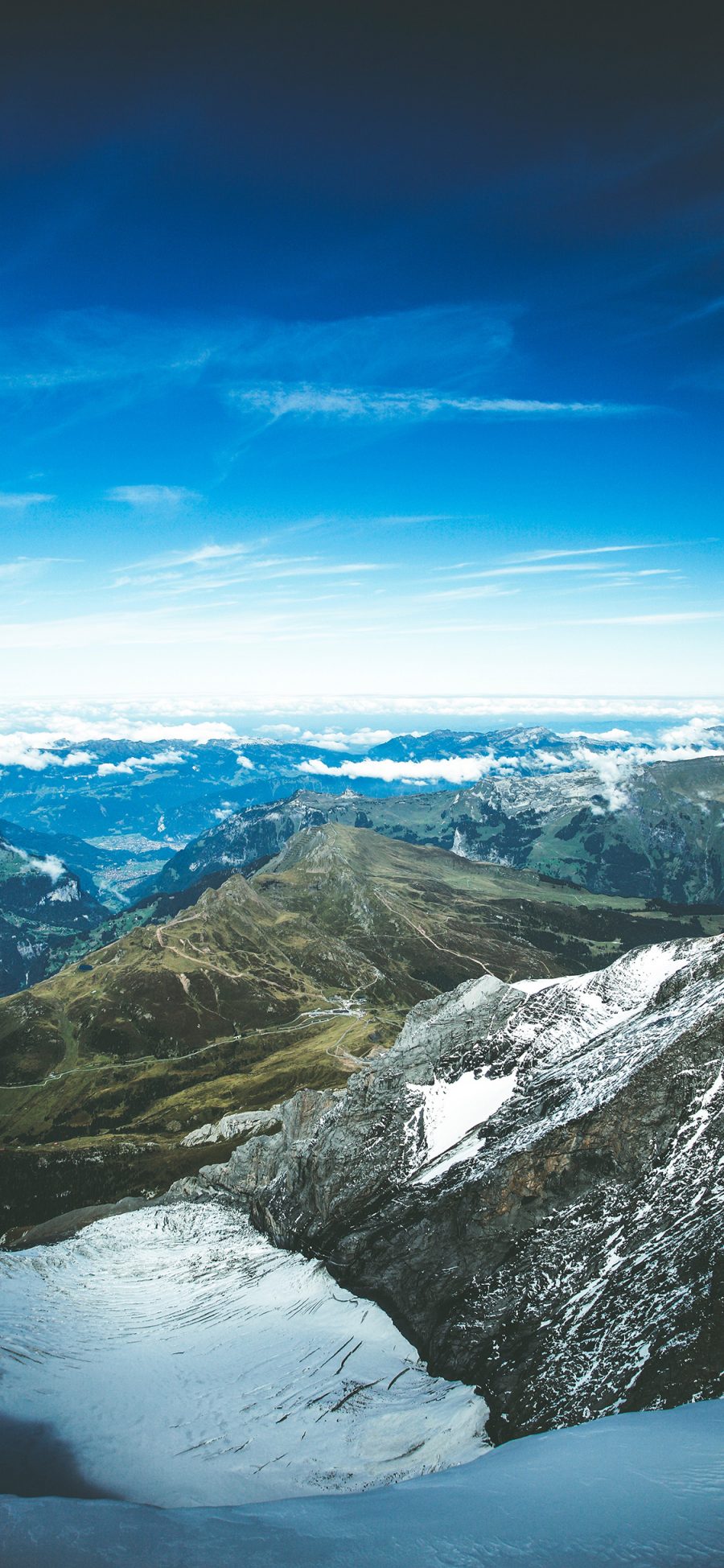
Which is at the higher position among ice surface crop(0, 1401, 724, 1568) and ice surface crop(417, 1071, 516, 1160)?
ice surface crop(0, 1401, 724, 1568)

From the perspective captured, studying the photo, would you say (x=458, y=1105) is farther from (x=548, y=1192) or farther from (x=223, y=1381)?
(x=223, y=1381)

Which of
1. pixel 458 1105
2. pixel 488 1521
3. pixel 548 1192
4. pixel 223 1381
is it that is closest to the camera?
pixel 488 1521

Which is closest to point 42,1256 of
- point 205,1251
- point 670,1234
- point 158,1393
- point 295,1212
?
point 205,1251

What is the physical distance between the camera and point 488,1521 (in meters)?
29.4

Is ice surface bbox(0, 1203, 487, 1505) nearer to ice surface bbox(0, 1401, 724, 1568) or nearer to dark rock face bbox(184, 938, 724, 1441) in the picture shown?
dark rock face bbox(184, 938, 724, 1441)

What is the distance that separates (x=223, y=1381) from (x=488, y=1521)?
40677mm

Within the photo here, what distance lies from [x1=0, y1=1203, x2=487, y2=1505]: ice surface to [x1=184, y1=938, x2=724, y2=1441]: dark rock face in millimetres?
3100

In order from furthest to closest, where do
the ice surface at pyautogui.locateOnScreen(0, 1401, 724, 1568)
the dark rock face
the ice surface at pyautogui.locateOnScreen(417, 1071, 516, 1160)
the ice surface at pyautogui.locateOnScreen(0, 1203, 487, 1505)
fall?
1. the ice surface at pyautogui.locateOnScreen(417, 1071, 516, 1160)
2. the ice surface at pyautogui.locateOnScreen(0, 1203, 487, 1505)
3. the dark rock face
4. the ice surface at pyautogui.locateOnScreen(0, 1401, 724, 1568)

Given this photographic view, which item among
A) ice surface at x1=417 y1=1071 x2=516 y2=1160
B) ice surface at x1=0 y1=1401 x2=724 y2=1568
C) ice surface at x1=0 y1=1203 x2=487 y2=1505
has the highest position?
ice surface at x1=0 y1=1401 x2=724 y2=1568

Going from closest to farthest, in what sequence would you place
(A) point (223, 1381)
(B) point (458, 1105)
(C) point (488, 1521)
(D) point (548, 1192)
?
(C) point (488, 1521)
(D) point (548, 1192)
(A) point (223, 1381)
(B) point (458, 1105)

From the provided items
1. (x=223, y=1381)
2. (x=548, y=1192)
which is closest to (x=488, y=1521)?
(x=548, y=1192)

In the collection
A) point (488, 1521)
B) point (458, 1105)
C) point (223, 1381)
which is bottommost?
point (223, 1381)

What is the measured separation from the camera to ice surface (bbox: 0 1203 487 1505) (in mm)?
46337

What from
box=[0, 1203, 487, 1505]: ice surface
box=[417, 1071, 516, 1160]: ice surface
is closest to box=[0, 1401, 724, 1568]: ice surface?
box=[0, 1203, 487, 1505]: ice surface
